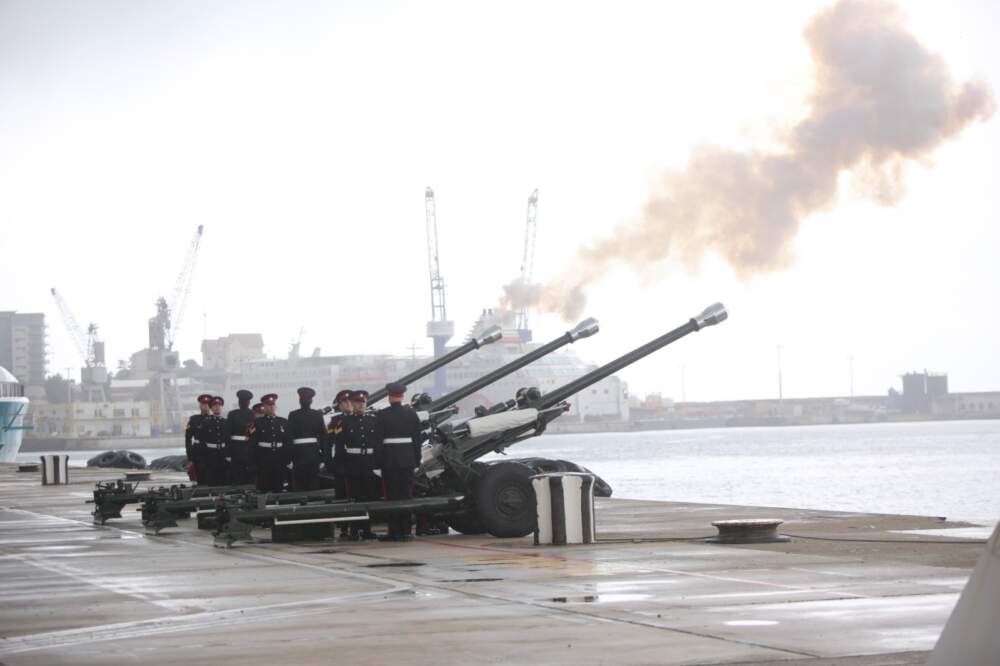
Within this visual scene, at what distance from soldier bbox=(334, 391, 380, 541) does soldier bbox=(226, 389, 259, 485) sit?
157 inches

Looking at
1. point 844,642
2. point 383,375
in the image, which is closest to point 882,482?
point 844,642

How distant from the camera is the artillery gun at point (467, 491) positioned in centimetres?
1717

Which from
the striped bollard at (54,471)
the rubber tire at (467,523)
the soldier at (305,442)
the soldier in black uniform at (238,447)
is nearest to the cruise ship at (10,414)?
the striped bollard at (54,471)

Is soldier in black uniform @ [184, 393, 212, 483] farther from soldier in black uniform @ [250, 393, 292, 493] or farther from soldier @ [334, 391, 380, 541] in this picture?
soldier @ [334, 391, 380, 541]

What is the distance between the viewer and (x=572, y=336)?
71.7 feet

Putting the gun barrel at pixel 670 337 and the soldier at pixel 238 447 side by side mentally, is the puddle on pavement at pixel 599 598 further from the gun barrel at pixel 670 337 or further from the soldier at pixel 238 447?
the soldier at pixel 238 447

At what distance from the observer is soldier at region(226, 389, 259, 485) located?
868 inches

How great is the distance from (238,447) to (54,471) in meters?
19.1

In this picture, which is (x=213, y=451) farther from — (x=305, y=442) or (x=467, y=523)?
(x=467, y=523)

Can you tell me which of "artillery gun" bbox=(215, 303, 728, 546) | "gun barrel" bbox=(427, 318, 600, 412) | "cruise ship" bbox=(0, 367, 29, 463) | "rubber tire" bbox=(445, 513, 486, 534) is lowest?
"rubber tire" bbox=(445, 513, 486, 534)

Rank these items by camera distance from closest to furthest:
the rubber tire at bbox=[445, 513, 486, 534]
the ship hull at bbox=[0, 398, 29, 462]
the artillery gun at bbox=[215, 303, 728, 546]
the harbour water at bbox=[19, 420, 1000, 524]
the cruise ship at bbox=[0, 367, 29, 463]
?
the artillery gun at bbox=[215, 303, 728, 546] → the rubber tire at bbox=[445, 513, 486, 534] → the harbour water at bbox=[19, 420, 1000, 524] → the ship hull at bbox=[0, 398, 29, 462] → the cruise ship at bbox=[0, 367, 29, 463]

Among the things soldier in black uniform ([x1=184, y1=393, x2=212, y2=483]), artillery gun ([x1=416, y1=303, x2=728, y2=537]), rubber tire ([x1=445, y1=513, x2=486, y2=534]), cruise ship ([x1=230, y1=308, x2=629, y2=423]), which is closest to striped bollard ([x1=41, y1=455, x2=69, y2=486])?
soldier in black uniform ([x1=184, y1=393, x2=212, y2=483])

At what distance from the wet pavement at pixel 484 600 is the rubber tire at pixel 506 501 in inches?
9.2

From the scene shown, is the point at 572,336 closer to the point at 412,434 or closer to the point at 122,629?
the point at 412,434
